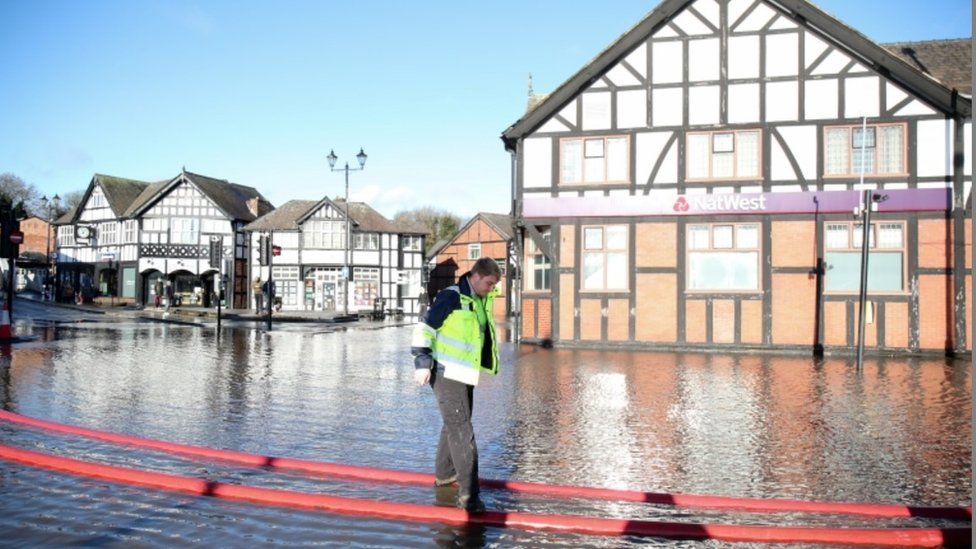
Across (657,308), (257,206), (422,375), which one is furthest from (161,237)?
(422,375)

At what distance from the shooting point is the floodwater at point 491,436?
210 inches

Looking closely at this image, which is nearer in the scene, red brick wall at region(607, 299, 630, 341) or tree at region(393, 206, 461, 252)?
red brick wall at region(607, 299, 630, 341)

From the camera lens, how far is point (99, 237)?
58.8 m

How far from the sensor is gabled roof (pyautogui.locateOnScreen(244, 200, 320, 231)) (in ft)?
177

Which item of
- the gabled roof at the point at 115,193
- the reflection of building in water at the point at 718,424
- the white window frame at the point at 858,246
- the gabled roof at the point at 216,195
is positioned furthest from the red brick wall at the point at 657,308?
Result: the gabled roof at the point at 115,193

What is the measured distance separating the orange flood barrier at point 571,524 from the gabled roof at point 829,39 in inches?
695

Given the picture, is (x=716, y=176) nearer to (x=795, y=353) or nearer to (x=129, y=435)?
(x=795, y=353)

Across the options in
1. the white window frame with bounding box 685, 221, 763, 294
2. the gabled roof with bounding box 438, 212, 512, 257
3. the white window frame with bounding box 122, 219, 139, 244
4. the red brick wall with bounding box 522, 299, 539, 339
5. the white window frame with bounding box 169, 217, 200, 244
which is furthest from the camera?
the gabled roof with bounding box 438, 212, 512, 257

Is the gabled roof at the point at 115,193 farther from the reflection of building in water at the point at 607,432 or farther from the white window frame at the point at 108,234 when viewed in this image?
the reflection of building in water at the point at 607,432

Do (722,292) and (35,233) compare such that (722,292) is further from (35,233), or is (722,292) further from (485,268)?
(35,233)

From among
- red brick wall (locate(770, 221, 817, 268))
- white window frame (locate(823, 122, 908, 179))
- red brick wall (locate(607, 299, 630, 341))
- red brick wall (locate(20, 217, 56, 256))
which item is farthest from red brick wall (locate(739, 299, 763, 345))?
red brick wall (locate(20, 217, 56, 256))

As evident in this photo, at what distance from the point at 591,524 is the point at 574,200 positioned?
694 inches

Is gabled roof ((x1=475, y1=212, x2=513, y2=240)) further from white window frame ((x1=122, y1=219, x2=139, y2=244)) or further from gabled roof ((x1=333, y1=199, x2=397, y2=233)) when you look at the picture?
white window frame ((x1=122, y1=219, x2=139, y2=244))

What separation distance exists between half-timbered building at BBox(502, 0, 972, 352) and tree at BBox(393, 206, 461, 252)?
6518 cm
